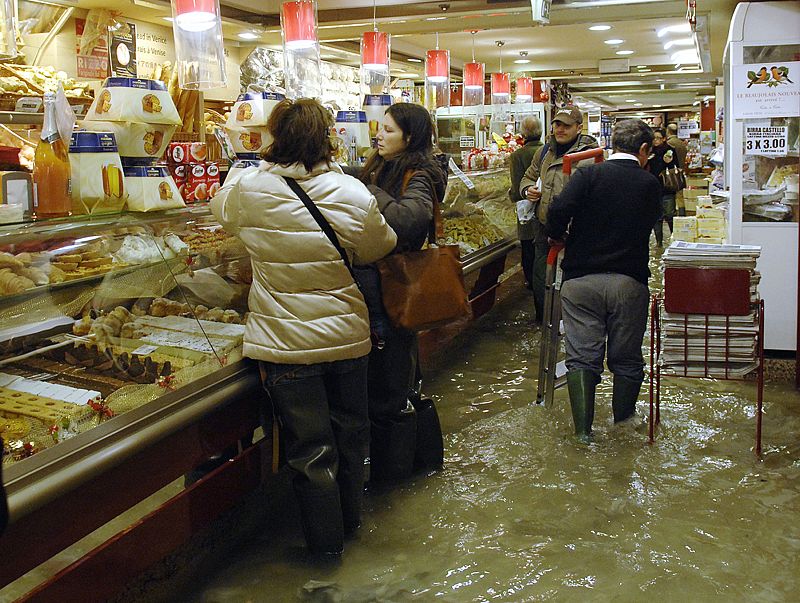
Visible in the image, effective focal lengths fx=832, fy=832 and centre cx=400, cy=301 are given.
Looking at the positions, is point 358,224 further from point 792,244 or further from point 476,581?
point 792,244

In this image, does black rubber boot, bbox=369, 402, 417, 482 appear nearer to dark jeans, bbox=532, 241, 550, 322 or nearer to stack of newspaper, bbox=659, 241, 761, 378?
stack of newspaper, bbox=659, 241, 761, 378

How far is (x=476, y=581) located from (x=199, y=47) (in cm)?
350

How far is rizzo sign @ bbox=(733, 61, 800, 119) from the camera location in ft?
18.0

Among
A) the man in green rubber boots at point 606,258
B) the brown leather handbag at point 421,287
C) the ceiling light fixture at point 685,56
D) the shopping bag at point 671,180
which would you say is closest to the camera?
the brown leather handbag at point 421,287

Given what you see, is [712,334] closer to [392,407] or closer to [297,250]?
[392,407]

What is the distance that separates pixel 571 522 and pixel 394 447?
33.9 inches

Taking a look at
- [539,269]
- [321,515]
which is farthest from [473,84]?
[321,515]

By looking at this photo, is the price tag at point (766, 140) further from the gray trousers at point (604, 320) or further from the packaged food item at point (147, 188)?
the packaged food item at point (147, 188)

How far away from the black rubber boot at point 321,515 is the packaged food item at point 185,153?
5.10 ft

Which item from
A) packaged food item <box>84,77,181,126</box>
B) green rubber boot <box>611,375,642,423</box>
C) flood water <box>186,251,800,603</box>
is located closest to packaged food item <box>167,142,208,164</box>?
packaged food item <box>84,77,181,126</box>

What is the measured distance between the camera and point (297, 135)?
9.97ft

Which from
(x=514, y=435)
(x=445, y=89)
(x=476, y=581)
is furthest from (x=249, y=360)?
(x=445, y=89)

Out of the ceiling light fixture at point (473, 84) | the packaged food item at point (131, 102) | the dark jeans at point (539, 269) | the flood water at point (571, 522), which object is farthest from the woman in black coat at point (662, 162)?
the packaged food item at point (131, 102)

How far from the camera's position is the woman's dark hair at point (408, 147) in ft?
11.9
